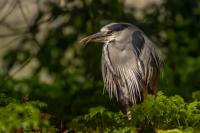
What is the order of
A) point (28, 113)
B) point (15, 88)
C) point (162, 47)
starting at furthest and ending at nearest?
1. point (162, 47)
2. point (15, 88)
3. point (28, 113)

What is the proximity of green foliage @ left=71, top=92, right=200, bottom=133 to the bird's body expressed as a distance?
1369 mm

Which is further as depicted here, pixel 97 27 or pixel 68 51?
pixel 68 51

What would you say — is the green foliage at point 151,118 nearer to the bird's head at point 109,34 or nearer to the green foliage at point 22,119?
the green foliage at point 22,119

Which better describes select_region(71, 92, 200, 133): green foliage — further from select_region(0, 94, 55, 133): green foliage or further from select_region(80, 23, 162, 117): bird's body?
select_region(80, 23, 162, 117): bird's body

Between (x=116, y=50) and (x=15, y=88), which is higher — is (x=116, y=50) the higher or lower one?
the higher one

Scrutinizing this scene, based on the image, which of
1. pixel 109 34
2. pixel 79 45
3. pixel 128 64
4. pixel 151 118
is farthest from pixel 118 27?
pixel 79 45

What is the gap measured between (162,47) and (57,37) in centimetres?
160

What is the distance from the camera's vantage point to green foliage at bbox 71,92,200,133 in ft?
17.7

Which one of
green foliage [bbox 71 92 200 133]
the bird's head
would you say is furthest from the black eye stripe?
green foliage [bbox 71 92 200 133]

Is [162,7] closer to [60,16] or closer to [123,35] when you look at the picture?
[60,16]

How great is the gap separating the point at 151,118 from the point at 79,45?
17.1 ft

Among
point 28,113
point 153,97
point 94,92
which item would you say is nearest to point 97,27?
point 94,92

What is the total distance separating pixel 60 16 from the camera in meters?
10.4

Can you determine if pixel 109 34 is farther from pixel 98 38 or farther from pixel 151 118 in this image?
pixel 151 118
